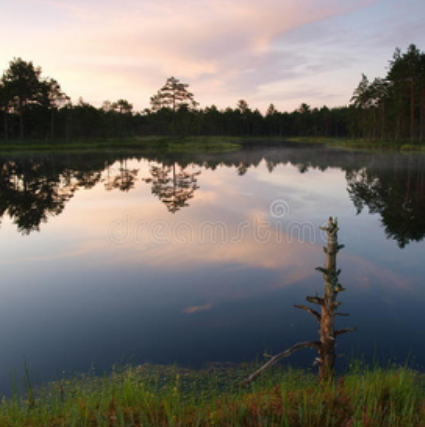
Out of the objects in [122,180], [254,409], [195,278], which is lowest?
[195,278]

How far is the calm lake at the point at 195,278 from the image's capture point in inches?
325

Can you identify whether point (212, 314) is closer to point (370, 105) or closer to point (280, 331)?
point (280, 331)

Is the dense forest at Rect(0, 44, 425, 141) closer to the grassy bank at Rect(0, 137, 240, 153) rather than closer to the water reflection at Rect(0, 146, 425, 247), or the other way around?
the grassy bank at Rect(0, 137, 240, 153)

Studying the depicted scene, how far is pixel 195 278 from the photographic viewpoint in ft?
40.4

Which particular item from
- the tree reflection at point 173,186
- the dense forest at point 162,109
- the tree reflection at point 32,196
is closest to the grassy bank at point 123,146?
the dense forest at point 162,109

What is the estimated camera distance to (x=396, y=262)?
45.9ft

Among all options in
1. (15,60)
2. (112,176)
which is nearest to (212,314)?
(112,176)

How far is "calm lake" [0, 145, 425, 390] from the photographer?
8.26 meters

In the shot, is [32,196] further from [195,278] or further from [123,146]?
[123,146]

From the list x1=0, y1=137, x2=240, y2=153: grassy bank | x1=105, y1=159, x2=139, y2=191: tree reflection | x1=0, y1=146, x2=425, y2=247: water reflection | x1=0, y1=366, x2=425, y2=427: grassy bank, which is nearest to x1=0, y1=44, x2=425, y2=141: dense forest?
x1=0, y1=137, x2=240, y2=153: grassy bank

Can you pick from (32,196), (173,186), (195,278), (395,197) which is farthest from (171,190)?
(195,278)

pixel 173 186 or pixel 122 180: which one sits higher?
pixel 122 180

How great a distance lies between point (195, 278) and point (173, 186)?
2325cm

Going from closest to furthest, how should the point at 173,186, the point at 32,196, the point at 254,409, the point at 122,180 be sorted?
1. the point at 254,409
2. the point at 32,196
3. the point at 173,186
4. the point at 122,180
